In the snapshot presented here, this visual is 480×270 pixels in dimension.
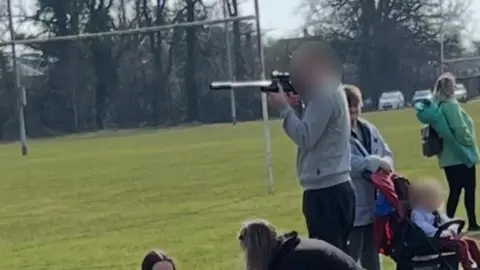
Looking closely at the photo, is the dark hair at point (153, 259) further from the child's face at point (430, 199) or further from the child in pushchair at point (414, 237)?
the child's face at point (430, 199)

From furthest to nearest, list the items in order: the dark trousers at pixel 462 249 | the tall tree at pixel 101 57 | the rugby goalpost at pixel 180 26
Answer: the tall tree at pixel 101 57
the rugby goalpost at pixel 180 26
the dark trousers at pixel 462 249

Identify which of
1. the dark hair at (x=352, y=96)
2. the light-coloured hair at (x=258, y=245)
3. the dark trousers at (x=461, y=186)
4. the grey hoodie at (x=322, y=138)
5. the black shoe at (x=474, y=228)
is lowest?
the black shoe at (x=474, y=228)

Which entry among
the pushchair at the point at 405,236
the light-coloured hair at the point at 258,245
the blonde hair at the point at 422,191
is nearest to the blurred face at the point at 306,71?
the pushchair at the point at 405,236

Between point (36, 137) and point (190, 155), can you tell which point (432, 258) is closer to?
point (190, 155)

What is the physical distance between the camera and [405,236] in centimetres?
853

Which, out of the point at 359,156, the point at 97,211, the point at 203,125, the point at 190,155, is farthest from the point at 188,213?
the point at 203,125

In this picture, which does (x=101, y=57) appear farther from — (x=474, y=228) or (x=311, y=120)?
(x=311, y=120)

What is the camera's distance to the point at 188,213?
1800 cm

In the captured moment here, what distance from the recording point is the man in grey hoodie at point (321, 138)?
7.93m

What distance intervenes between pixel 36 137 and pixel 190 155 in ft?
127

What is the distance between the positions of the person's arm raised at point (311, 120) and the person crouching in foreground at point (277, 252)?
5.06ft

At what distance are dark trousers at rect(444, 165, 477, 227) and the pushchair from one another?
4.31 m

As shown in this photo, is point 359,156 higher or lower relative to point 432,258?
higher

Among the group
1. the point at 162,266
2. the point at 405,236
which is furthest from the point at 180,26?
the point at 162,266
